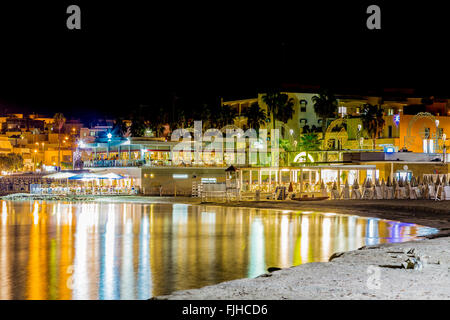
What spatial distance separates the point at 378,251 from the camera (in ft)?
52.6

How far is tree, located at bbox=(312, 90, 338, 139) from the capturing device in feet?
261

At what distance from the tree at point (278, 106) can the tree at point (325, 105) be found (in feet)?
11.4

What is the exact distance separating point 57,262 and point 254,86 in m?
79.2

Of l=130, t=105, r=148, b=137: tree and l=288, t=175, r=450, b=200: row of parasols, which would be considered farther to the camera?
l=130, t=105, r=148, b=137: tree

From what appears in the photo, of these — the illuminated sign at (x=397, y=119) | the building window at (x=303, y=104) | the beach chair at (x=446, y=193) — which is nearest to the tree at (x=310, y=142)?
the building window at (x=303, y=104)

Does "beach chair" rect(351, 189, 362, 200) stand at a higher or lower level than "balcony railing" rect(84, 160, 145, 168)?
lower

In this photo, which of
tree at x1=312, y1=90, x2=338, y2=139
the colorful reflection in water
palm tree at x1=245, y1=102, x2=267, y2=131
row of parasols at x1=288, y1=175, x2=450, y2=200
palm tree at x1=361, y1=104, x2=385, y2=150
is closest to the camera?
the colorful reflection in water

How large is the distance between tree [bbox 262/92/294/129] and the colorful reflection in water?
→ 155 feet

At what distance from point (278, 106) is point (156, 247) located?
61164mm

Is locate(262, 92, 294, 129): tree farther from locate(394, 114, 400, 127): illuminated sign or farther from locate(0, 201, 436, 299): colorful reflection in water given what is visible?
locate(0, 201, 436, 299): colorful reflection in water

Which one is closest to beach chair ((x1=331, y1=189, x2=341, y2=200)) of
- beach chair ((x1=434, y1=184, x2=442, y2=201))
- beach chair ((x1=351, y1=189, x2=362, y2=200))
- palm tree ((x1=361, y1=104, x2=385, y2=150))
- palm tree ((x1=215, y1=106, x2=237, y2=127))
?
beach chair ((x1=351, y1=189, x2=362, y2=200))

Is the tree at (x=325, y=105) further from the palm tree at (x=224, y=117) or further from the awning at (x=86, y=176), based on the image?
the awning at (x=86, y=176)

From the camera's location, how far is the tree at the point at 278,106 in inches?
3083
